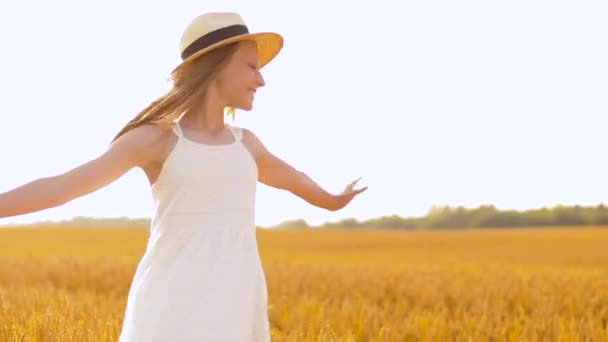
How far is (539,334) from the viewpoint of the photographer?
470 centimetres

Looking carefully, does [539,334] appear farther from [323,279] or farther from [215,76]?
[323,279]

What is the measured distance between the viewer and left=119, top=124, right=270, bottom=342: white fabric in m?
2.46

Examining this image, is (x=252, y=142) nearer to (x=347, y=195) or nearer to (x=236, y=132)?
(x=236, y=132)

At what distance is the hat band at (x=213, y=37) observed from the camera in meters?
2.64

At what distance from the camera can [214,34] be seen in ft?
8.70

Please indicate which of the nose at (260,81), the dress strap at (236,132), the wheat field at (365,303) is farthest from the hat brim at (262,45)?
the wheat field at (365,303)

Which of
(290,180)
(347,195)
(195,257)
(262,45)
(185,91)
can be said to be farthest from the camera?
(347,195)

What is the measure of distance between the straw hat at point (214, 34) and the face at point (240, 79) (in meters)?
0.05

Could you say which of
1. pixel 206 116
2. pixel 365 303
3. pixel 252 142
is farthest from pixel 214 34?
pixel 365 303

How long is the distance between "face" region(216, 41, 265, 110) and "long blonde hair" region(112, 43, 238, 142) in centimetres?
3

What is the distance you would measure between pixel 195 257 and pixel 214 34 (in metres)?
0.76

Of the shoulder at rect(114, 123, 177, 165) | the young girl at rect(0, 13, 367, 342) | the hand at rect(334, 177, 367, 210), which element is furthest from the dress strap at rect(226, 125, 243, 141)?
the hand at rect(334, 177, 367, 210)

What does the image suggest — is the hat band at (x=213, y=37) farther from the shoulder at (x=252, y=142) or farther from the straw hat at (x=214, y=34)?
the shoulder at (x=252, y=142)

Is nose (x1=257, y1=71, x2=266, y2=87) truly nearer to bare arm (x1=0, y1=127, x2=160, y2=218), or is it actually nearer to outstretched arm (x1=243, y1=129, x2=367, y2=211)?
outstretched arm (x1=243, y1=129, x2=367, y2=211)
